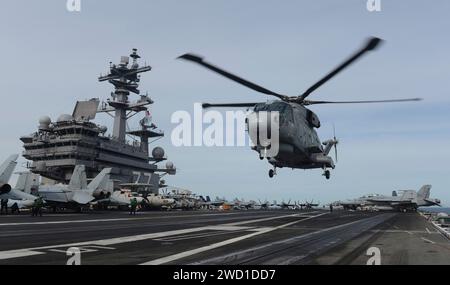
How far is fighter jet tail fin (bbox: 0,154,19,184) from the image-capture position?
39.3 meters

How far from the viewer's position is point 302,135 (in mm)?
27938

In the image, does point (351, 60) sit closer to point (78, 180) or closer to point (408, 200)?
point (78, 180)

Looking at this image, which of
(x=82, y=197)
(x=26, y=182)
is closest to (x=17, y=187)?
(x=26, y=182)

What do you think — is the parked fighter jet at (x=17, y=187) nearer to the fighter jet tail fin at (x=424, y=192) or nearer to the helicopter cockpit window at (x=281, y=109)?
the helicopter cockpit window at (x=281, y=109)

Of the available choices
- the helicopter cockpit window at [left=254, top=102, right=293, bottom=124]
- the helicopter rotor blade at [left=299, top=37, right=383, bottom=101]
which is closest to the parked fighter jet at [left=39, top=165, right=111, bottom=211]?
the helicopter cockpit window at [left=254, top=102, right=293, bottom=124]

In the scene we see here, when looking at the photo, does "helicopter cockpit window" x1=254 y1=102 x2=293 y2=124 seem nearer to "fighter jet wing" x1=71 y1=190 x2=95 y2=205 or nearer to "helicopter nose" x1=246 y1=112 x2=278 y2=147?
"helicopter nose" x1=246 y1=112 x2=278 y2=147

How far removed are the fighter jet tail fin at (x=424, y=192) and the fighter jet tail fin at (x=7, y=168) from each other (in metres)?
92.3

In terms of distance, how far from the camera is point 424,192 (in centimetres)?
9956

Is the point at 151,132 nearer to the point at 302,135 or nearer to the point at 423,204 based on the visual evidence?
the point at 423,204

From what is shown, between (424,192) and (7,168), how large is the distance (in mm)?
94419

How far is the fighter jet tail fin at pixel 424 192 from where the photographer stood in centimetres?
9894

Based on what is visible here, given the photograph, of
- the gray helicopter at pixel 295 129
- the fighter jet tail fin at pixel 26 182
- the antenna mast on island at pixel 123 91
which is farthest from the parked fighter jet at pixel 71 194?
the antenna mast on island at pixel 123 91
